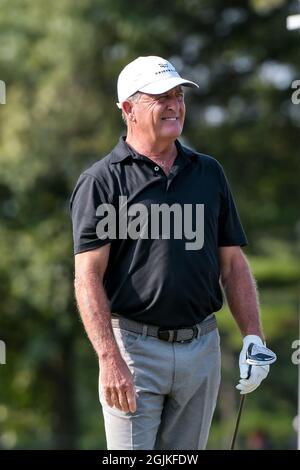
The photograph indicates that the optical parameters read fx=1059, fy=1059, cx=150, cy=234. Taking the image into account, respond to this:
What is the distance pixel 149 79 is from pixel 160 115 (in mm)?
148

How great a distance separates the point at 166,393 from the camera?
4.07 metres

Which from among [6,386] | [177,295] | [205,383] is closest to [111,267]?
[177,295]

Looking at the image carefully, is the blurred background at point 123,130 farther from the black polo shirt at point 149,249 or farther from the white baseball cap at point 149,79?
the black polo shirt at point 149,249

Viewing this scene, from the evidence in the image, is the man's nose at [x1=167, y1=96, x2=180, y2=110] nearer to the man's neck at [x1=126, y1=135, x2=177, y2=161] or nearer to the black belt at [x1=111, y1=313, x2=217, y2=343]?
the man's neck at [x1=126, y1=135, x2=177, y2=161]

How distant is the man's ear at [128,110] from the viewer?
417 cm

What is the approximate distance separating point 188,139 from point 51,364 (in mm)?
6605

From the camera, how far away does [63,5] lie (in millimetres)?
17719

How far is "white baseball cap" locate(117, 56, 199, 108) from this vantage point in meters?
4.07

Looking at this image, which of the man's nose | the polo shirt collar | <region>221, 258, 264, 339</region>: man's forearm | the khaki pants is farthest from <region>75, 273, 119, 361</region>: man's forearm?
the man's nose

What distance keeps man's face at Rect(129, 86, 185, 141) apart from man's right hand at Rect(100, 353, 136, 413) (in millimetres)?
865

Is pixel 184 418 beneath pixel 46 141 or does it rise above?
beneath

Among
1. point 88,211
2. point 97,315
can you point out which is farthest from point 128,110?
point 97,315

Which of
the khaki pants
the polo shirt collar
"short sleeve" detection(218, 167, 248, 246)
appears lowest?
the khaki pants
